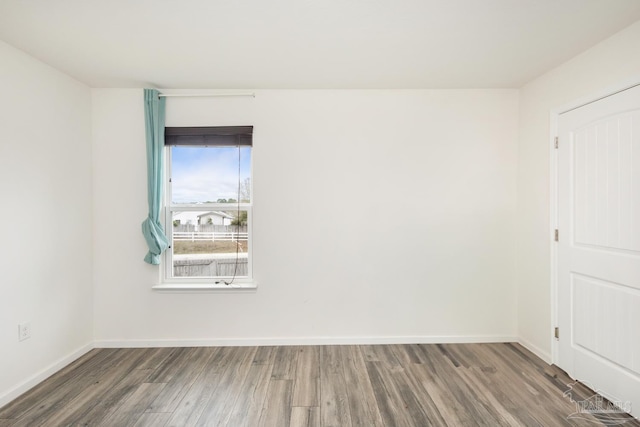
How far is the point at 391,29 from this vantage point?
1852 mm

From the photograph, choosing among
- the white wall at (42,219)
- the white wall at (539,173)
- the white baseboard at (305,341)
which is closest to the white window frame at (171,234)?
the white baseboard at (305,341)

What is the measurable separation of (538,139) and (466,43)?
4.06ft

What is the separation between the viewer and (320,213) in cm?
281

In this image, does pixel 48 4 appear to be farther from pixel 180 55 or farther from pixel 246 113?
pixel 246 113

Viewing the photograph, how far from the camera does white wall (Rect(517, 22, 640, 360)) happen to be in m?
2.10

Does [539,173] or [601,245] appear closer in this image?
[601,245]

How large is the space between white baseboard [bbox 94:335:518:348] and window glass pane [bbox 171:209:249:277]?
0.64m

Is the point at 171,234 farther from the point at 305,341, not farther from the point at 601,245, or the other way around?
the point at 601,245

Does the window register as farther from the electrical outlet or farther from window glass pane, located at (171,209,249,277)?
the electrical outlet

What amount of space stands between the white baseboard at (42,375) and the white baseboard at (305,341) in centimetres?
15

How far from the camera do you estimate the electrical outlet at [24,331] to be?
81.9 inches

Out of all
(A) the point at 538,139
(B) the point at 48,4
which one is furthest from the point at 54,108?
(A) the point at 538,139

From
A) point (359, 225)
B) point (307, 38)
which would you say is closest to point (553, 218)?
point (359, 225)

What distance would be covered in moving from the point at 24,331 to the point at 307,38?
3.00 meters
